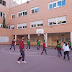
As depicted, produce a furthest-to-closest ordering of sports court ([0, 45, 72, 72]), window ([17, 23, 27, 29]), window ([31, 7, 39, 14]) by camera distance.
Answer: window ([17, 23, 27, 29]), window ([31, 7, 39, 14]), sports court ([0, 45, 72, 72])

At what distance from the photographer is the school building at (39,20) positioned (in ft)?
57.3

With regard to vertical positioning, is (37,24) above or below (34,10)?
below

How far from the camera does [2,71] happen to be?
179 inches

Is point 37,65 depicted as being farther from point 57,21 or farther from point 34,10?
point 34,10

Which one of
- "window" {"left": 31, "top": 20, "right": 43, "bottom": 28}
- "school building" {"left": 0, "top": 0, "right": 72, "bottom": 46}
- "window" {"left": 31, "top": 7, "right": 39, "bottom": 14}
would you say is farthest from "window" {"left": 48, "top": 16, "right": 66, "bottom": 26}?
"window" {"left": 31, "top": 7, "right": 39, "bottom": 14}

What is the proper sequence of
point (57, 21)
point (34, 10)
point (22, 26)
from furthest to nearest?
point (22, 26) → point (34, 10) → point (57, 21)

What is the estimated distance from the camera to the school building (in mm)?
17453

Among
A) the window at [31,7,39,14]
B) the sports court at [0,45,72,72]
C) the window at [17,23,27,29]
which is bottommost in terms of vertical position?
the sports court at [0,45,72,72]

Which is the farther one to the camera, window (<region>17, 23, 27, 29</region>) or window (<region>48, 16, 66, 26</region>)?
window (<region>17, 23, 27, 29</region>)

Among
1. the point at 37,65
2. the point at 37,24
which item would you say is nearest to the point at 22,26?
the point at 37,24

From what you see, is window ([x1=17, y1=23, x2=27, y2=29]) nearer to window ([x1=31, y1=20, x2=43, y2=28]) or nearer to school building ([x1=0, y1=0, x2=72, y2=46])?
school building ([x1=0, y1=0, x2=72, y2=46])

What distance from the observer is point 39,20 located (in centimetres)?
2122

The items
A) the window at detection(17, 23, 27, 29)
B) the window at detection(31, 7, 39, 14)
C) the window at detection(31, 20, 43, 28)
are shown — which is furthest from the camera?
the window at detection(17, 23, 27, 29)

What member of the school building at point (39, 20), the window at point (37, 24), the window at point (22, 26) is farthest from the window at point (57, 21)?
the window at point (22, 26)
